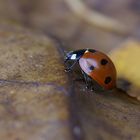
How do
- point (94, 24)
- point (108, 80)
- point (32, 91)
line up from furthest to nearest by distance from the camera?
1. point (94, 24)
2. point (108, 80)
3. point (32, 91)

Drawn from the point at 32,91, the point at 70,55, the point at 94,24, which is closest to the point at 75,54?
the point at 70,55

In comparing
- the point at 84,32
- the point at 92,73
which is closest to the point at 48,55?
the point at 92,73

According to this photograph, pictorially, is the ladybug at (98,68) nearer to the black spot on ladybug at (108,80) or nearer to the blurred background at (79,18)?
the black spot on ladybug at (108,80)

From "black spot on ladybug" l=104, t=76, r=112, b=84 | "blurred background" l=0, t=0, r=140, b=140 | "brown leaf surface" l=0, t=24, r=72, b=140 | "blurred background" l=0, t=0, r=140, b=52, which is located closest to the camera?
"brown leaf surface" l=0, t=24, r=72, b=140

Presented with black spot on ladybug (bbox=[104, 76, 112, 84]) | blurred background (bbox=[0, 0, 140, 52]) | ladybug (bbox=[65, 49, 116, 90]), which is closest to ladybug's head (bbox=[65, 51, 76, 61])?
ladybug (bbox=[65, 49, 116, 90])

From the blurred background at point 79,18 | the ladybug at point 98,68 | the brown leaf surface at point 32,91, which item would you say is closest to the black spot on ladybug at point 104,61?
the ladybug at point 98,68

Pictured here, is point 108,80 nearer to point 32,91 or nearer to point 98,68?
point 98,68

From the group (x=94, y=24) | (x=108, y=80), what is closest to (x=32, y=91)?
(x=108, y=80)

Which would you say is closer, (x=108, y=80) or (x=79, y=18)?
(x=108, y=80)

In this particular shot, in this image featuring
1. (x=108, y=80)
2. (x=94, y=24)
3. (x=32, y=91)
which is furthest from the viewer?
(x=94, y=24)

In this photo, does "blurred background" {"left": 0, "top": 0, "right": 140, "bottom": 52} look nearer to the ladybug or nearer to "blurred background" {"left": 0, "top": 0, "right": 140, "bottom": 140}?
"blurred background" {"left": 0, "top": 0, "right": 140, "bottom": 140}

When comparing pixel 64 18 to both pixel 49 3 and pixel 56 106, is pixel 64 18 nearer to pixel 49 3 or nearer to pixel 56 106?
pixel 49 3

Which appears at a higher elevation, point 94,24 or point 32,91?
point 94,24
